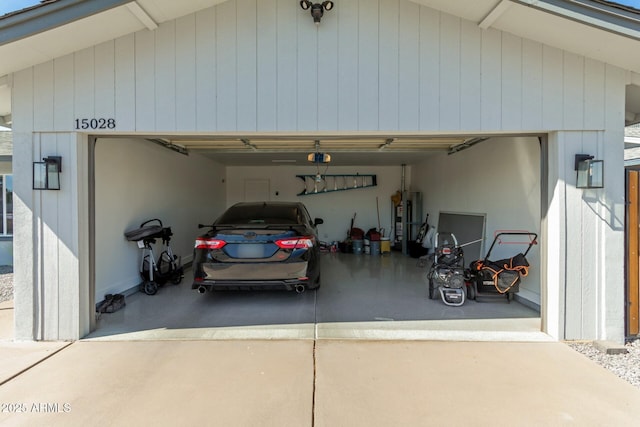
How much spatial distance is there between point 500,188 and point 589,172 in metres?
2.12

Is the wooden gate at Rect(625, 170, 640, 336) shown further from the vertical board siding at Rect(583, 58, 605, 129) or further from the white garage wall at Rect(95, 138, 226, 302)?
the white garage wall at Rect(95, 138, 226, 302)

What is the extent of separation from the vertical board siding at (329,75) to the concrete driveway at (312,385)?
2209 millimetres

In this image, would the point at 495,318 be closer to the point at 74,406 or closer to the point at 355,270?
the point at 355,270

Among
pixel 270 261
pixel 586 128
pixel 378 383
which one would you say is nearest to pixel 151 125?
pixel 270 261

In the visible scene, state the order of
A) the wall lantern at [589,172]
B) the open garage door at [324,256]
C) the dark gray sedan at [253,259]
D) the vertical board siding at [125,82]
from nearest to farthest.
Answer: the wall lantern at [589,172] < the vertical board siding at [125,82] < the open garage door at [324,256] < the dark gray sedan at [253,259]

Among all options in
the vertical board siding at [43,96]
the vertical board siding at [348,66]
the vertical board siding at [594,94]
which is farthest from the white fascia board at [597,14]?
the vertical board siding at [43,96]

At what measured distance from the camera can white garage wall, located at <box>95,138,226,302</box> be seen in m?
4.43

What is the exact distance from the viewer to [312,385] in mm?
2504

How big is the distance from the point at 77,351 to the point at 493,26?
5.18 metres

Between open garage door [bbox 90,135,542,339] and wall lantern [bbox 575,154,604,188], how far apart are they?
3.06 feet

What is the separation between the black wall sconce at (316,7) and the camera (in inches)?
125

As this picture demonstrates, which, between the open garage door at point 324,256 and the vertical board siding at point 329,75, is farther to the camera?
the open garage door at point 324,256

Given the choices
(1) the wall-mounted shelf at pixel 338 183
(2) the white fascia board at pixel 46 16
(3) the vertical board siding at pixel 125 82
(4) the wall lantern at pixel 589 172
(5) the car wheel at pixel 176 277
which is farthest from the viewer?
(1) the wall-mounted shelf at pixel 338 183

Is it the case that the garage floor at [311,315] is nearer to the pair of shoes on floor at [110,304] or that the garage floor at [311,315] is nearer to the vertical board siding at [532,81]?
the pair of shoes on floor at [110,304]
